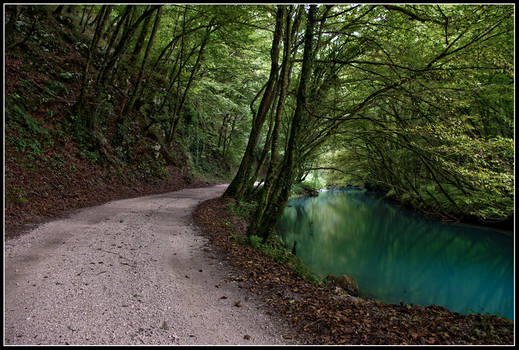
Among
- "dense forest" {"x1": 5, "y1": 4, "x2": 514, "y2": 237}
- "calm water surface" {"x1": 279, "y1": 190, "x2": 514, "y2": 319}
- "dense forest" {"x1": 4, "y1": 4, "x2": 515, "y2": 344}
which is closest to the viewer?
"dense forest" {"x1": 4, "y1": 4, "x2": 515, "y2": 344}

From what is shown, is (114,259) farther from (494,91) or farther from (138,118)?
(138,118)

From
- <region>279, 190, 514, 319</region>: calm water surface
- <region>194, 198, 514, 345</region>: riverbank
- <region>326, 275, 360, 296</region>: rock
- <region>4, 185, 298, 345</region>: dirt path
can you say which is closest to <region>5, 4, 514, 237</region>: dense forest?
<region>279, 190, 514, 319</region>: calm water surface

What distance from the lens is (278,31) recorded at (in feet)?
28.7

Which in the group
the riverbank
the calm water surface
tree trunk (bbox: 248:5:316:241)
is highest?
tree trunk (bbox: 248:5:316:241)

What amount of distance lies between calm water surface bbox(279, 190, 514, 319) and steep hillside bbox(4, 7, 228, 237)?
7.81m

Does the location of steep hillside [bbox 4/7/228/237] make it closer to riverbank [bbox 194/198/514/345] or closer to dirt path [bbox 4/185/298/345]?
dirt path [bbox 4/185/298/345]

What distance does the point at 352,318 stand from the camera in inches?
143

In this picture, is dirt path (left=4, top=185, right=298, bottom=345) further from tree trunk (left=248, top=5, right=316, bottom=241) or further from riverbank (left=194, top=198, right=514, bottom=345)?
tree trunk (left=248, top=5, right=316, bottom=241)

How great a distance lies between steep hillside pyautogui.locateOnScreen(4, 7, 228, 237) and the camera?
7629 mm

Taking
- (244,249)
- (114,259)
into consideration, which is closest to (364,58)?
(244,249)

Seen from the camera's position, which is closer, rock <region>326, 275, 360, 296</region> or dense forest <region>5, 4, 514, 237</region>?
dense forest <region>5, 4, 514, 237</region>

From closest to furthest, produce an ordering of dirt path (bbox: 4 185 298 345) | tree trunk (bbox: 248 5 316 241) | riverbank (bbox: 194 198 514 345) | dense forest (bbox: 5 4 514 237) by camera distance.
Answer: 1. dirt path (bbox: 4 185 298 345)
2. riverbank (bbox: 194 198 514 345)
3. dense forest (bbox: 5 4 514 237)
4. tree trunk (bbox: 248 5 316 241)

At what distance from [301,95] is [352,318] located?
470 cm

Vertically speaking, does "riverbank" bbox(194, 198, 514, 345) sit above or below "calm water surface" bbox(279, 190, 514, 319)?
above
